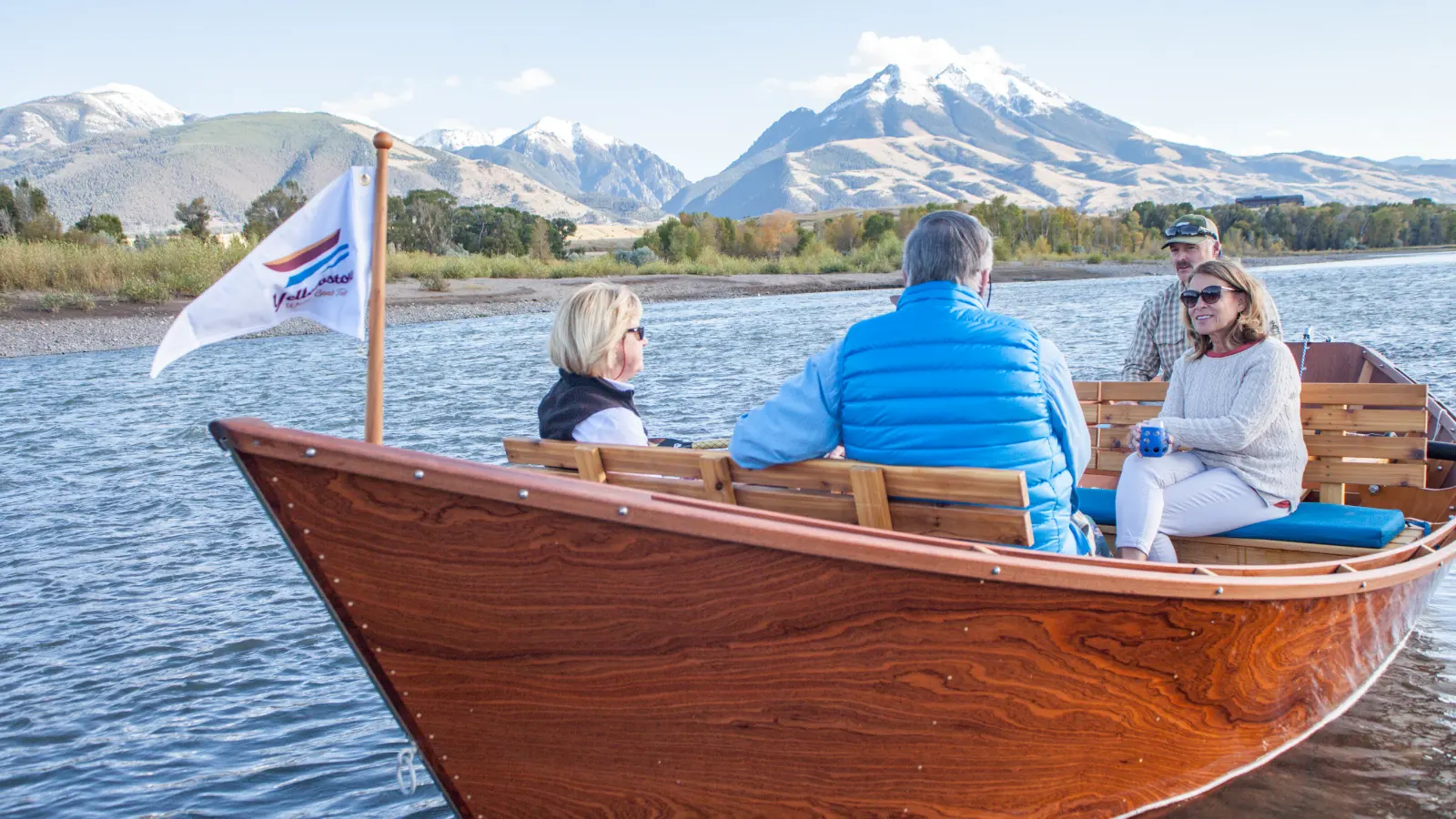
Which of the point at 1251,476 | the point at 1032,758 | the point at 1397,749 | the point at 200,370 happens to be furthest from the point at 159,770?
the point at 200,370

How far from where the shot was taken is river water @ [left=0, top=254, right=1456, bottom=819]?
15.1 feet

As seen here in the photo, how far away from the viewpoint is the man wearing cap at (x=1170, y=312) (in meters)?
5.85

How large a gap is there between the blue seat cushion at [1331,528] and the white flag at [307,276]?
304 cm

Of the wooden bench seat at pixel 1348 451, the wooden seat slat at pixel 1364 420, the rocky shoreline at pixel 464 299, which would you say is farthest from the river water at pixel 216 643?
the rocky shoreline at pixel 464 299

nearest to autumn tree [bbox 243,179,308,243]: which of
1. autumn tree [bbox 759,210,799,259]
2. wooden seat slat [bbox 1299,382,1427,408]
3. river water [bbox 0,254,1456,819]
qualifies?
autumn tree [bbox 759,210,799,259]

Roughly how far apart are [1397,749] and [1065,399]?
2.86 m

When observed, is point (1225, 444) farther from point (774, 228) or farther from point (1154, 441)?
point (774, 228)

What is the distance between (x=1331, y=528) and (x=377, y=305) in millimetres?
3958

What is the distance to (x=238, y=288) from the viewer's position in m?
2.95

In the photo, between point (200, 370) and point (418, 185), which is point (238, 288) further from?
point (418, 185)

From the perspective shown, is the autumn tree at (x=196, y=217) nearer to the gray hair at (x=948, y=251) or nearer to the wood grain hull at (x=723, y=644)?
the wood grain hull at (x=723, y=644)

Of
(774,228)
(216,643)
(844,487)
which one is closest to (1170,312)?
(844,487)

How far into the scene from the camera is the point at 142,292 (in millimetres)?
30297

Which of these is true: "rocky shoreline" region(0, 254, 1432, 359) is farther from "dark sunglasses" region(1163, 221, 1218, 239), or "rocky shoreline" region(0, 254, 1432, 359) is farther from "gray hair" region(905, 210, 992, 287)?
"gray hair" region(905, 210, 992, 287)
